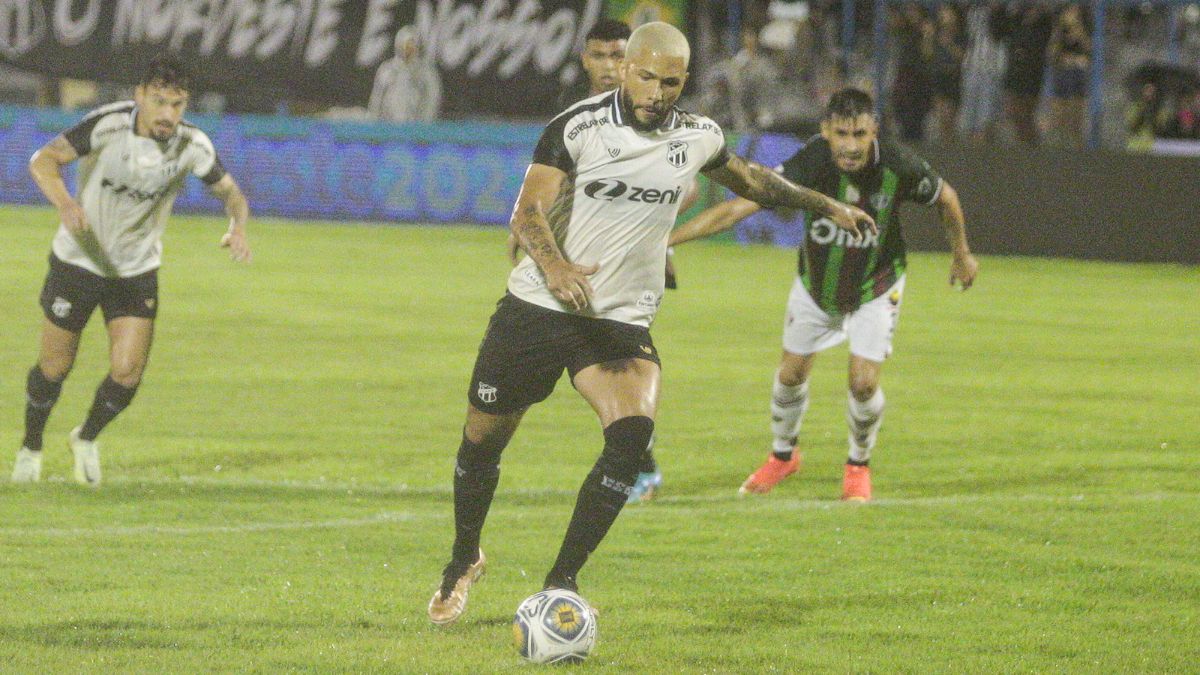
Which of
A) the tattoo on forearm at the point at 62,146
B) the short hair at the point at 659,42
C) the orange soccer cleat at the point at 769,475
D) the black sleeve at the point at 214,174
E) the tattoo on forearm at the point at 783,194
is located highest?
the short hair at the point at 659,42

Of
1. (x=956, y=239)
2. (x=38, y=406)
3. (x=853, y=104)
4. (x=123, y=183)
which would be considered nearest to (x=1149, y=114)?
(x=956, y=239)

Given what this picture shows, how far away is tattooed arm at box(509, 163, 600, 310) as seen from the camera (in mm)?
5840

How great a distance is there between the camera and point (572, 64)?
1099 inches

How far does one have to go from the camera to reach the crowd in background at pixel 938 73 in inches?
920

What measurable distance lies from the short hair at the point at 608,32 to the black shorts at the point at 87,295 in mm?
2583

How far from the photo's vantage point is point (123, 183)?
8.98m

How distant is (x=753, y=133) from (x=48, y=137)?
1008 cm

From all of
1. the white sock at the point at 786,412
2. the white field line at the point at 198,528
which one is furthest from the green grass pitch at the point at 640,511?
the white sock at the point at 786,412

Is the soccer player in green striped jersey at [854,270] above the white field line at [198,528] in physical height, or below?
above

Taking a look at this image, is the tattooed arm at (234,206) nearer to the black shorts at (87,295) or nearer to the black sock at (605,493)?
the black shorts at (87,295)

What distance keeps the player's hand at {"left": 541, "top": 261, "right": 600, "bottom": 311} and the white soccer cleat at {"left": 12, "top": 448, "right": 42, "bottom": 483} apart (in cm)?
426

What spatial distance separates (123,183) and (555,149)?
3672 mm

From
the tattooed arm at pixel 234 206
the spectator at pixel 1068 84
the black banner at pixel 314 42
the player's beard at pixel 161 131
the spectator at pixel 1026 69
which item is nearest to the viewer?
the player's beard at pixel 161 131

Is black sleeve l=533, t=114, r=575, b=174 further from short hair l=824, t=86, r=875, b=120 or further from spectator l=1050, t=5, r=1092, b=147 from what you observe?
spectator l=1050, t=5, r=1092, b=147
